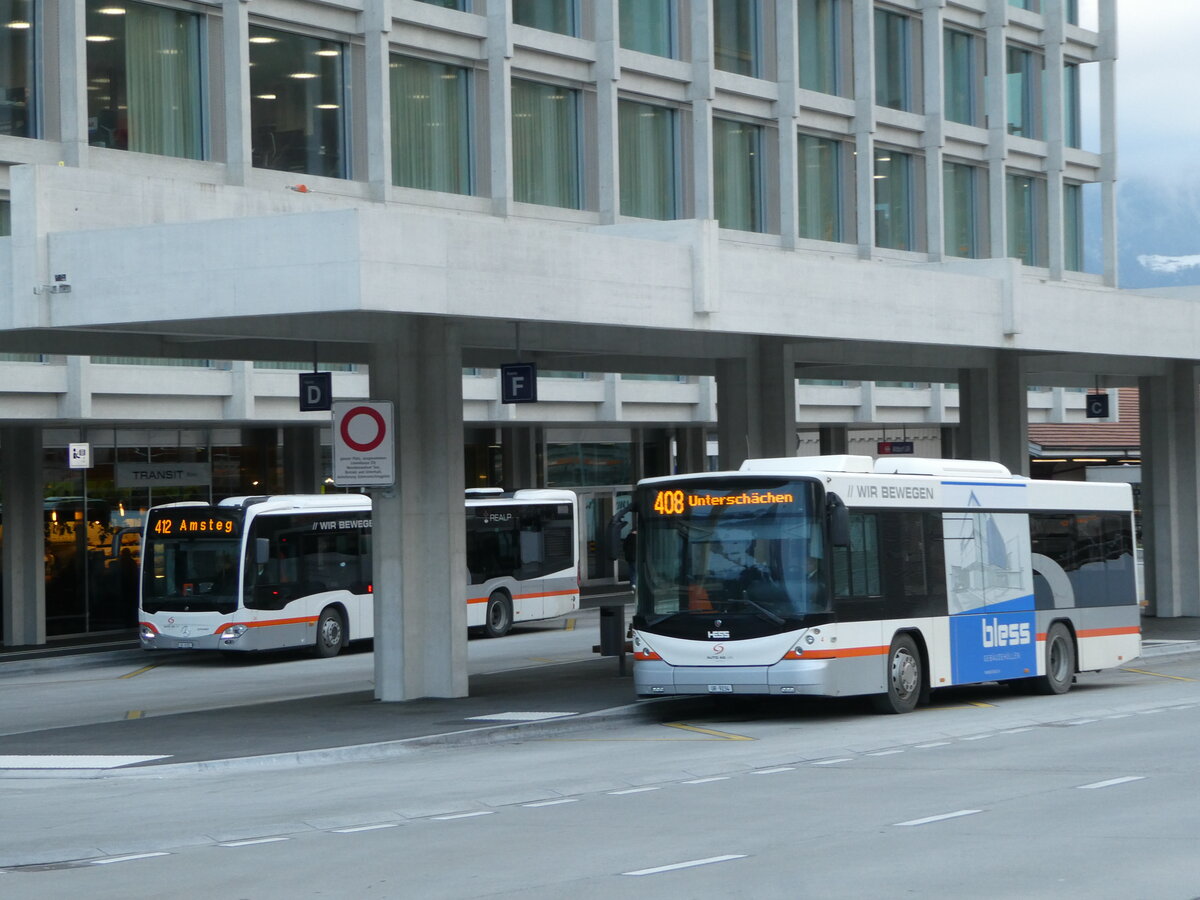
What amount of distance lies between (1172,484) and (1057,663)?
13.5m

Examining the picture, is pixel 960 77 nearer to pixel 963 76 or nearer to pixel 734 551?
pixel 963 76

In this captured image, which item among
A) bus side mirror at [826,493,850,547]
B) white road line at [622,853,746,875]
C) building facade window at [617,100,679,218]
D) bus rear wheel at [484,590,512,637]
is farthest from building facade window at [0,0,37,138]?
white road line at [622,853,746,875]

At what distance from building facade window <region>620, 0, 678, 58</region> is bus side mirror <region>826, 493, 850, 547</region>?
75.0ft

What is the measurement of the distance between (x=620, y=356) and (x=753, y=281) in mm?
7443

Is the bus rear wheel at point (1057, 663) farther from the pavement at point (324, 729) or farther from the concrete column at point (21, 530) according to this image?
the concrete column at point (21, 530)

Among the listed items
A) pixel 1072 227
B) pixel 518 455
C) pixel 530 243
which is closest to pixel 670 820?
pixel 530 243

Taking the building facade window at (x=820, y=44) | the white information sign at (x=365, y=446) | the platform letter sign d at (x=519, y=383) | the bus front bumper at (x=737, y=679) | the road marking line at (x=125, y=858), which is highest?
the building facade window at (x=820, y=44)

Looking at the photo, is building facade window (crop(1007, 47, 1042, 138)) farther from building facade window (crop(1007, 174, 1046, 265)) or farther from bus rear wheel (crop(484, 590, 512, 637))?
bus rear wheel (crop(484, 590, 512, 637))

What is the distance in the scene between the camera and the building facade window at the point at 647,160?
39.7 metres

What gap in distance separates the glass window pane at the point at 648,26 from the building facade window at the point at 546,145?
2.23 meters

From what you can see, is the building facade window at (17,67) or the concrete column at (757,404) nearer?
the concrete column at (757,404)

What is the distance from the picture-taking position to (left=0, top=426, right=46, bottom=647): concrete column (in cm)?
3341

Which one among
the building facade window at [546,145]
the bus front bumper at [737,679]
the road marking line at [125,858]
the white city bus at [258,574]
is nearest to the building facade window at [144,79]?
the white city bus at [258,574]

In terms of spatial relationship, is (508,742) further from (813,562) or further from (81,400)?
(81,400)
